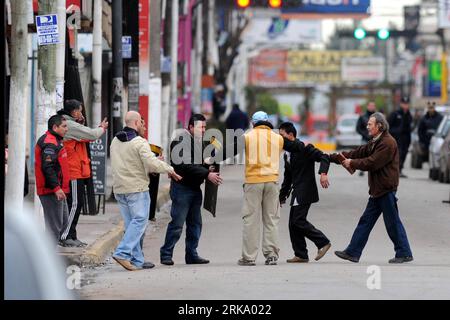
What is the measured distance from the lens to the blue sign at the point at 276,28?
260ft

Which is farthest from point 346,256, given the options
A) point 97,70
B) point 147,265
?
point 97,70

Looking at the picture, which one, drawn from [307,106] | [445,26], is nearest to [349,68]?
[307,106]

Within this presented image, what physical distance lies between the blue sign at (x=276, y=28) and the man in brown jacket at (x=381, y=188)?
→ 63.0 metres

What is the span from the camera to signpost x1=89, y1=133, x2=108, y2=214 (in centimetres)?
2077

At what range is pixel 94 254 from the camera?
599 inches

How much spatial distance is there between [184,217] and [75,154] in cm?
195

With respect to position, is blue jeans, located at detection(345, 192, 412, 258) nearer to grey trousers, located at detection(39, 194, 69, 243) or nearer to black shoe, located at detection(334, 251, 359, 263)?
black shoe, located at detection(334, 251, 359, 263)

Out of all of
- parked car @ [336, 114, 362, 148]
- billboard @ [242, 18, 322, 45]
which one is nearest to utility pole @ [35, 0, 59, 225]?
parked car @ [336, 114, 362, 148]

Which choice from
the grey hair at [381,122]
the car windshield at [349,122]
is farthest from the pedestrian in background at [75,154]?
the car windshield at [349,122]

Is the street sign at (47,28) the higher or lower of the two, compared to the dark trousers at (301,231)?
higher

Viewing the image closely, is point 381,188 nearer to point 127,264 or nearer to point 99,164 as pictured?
point 127,264

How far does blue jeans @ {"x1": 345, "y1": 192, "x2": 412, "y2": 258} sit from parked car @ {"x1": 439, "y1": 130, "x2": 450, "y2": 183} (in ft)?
47.2

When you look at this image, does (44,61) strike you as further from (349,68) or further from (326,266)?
(349,68)

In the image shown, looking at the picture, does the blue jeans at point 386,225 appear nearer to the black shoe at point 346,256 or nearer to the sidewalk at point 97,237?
the black shoe at point 346,256
